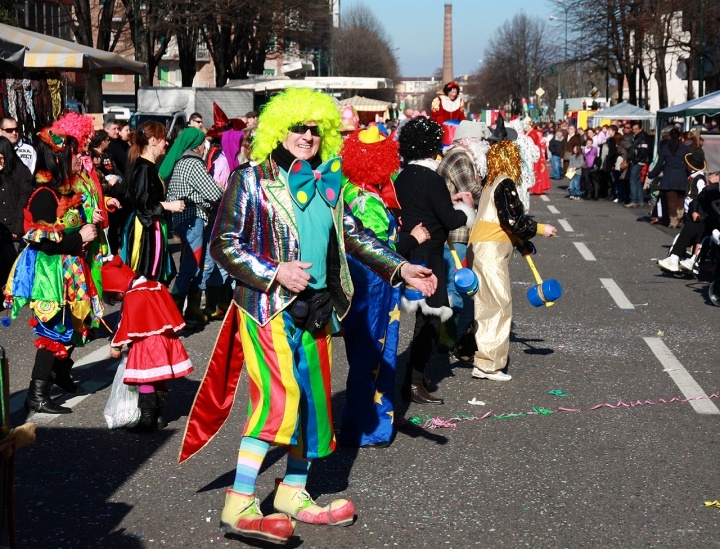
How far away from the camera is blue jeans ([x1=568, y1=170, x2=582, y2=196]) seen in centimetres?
2766

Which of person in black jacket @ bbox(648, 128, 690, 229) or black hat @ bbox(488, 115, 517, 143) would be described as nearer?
black hat @ bbox(488, 115, 517, 143)

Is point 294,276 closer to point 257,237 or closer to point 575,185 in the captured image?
point 257,237

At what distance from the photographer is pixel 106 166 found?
9844 mm

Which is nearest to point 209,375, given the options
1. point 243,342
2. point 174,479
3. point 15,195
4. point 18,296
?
point 243,342

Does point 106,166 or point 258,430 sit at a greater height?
point 106,166

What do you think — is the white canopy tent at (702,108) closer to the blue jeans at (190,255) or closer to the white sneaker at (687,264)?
the white sneaker at (687,264)

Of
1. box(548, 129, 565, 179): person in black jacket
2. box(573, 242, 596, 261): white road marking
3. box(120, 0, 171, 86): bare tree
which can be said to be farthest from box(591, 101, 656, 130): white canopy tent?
box(573, 242, 596, 261): white road marking

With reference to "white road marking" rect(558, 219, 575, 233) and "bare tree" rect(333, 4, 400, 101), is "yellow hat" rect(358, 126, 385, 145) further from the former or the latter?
"bare tree" rect(333, 4, 400, 101)

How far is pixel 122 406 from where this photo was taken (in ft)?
20.9

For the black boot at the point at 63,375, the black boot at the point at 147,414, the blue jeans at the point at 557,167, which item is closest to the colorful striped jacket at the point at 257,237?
the black boot at the point at 147,414

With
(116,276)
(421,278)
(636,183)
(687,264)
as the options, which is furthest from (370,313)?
(636,183)

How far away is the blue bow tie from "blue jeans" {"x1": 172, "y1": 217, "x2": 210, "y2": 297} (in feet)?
18.2

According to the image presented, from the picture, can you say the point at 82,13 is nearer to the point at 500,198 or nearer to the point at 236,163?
the point at 236,163

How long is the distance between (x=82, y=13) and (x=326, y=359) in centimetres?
2668
